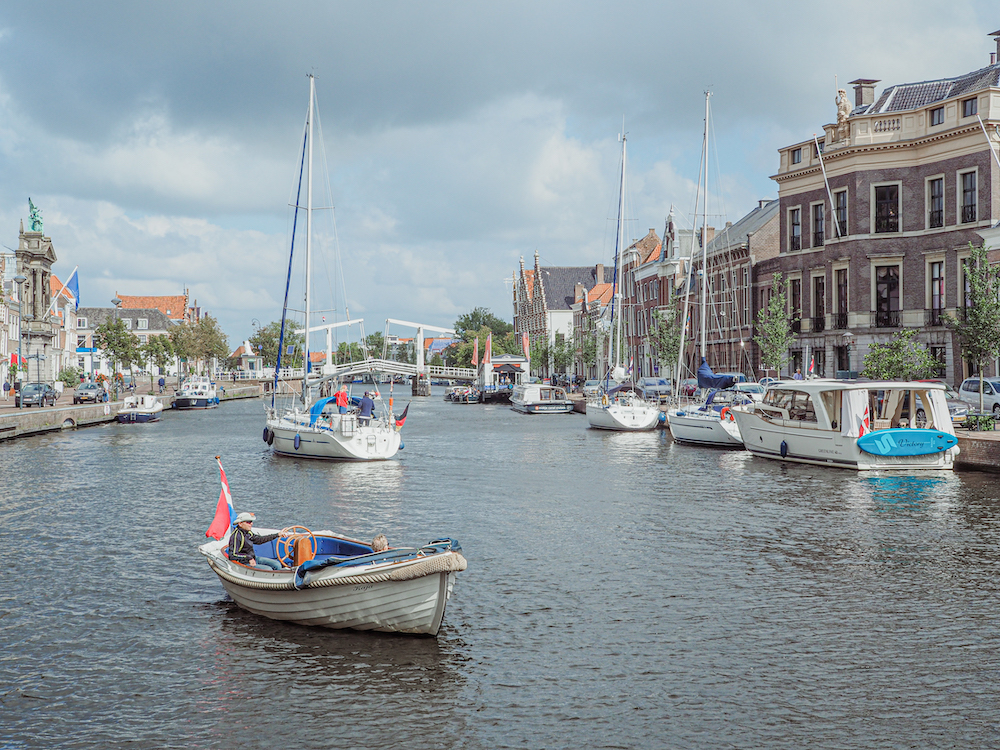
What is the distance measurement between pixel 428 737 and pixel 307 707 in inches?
74.0

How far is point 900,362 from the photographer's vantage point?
144 ft

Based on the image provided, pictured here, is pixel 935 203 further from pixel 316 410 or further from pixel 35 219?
pixel 35 219

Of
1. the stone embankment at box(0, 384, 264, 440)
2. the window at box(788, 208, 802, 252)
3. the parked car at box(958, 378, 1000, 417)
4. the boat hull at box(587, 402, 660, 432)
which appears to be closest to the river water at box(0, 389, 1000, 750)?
the parked car at box(958, 378, 1000, 417)

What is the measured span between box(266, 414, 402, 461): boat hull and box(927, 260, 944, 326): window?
34421mm

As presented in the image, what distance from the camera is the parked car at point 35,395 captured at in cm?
6756

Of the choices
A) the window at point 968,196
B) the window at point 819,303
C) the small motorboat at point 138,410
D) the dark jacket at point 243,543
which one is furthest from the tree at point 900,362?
the small motorboat at point 138,410

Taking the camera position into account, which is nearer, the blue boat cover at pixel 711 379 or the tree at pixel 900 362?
the tree at pixel 900 362

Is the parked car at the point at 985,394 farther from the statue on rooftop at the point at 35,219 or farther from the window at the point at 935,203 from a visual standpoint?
the statue on rooftop at the point at 35,219

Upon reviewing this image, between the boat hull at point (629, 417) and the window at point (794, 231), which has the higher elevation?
the window at point (794, 231)

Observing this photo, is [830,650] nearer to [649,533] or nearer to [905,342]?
[649,533]

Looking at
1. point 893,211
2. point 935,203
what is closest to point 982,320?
point 935,203

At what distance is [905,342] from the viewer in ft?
148

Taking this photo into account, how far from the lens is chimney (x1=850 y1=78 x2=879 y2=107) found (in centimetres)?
6481

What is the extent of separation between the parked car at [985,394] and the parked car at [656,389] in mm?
26847
